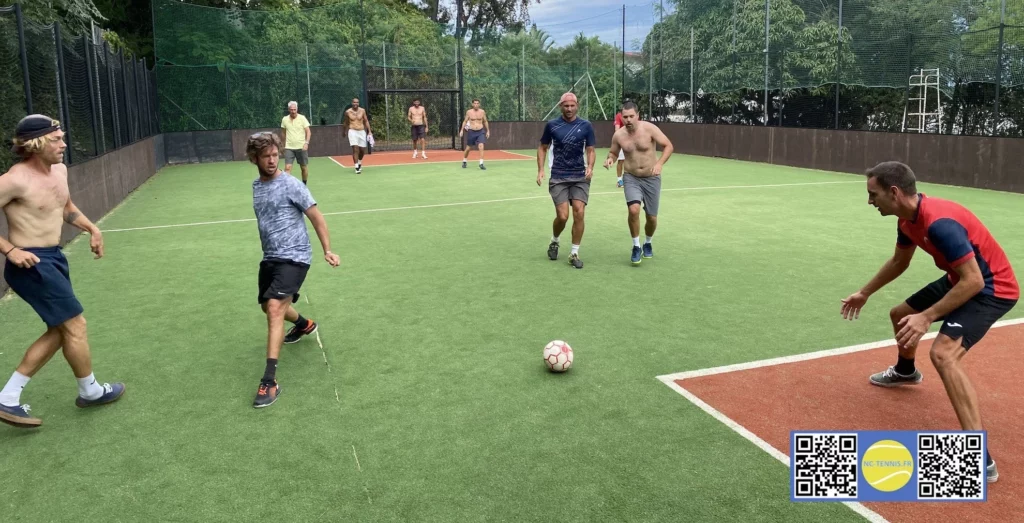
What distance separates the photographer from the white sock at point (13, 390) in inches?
188

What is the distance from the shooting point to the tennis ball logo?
3930 mm

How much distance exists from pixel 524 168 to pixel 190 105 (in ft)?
42.0

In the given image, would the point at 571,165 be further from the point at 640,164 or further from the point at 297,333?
the point at 297,333

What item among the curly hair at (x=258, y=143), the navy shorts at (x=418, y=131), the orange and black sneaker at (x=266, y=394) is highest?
the navy shorts at (x=418, y=131)

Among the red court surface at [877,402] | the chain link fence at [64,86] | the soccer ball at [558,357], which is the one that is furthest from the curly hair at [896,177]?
the chain link fence at [64,86]

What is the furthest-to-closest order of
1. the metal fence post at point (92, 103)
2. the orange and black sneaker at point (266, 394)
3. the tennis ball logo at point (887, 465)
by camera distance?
the metal fence post at point (92, 103)
the orange and black sneaker at point (266, 394)
the tennis ball logo at point (887, 465)

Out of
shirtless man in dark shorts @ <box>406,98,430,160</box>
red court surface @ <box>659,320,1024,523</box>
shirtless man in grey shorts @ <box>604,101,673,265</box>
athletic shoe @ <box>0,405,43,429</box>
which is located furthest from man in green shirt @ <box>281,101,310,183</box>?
red court surface @ <box>659,320,1024,523</box>

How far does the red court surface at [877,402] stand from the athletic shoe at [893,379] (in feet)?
0.15

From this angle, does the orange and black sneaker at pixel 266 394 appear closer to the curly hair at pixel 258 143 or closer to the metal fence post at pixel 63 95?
the curly hair at pixel 258 143

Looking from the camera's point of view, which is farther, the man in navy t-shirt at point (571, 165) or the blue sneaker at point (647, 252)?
the blue sneaker at point (647, 252)

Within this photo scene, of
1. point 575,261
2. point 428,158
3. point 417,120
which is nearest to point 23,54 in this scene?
point 575,261

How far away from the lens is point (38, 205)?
4754 millimetres

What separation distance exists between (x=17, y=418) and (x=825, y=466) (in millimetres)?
4706

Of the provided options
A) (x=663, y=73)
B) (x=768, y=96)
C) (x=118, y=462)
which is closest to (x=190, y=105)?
(x=663, y=73)
